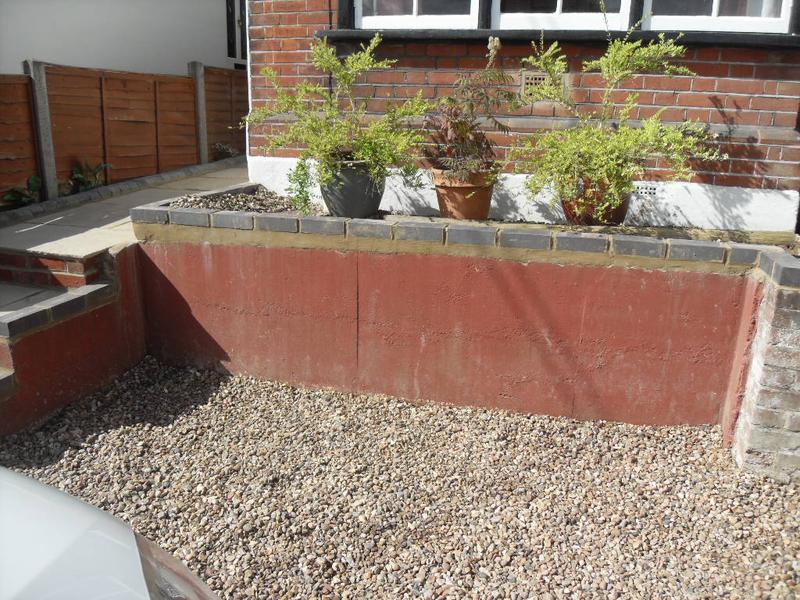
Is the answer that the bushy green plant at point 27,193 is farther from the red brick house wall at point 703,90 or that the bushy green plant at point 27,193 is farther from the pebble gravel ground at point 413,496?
the red brick house wall at point 703,90

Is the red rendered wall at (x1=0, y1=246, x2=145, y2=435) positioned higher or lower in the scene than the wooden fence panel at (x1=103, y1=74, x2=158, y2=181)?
lower

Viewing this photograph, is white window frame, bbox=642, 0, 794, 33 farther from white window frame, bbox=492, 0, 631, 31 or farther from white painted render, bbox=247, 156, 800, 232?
white painted render, bbox=247, 156, 800, 232

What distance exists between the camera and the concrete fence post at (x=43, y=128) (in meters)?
6.81

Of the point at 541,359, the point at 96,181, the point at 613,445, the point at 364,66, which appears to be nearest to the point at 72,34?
the point at 96,181

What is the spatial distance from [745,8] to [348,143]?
9.29 feet

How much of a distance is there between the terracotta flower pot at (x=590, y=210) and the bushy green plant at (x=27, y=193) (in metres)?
5.27

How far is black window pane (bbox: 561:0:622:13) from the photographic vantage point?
15.3 feet

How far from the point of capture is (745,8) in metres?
4.55

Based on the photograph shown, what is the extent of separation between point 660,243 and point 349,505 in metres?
2.22

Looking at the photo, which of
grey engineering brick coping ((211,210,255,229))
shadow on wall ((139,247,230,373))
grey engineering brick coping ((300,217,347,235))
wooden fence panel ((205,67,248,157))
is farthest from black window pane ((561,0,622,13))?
wooden fence panel ((205,67,248,157))

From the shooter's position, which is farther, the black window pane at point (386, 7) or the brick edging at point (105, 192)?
the brick edging at point (105, 192)

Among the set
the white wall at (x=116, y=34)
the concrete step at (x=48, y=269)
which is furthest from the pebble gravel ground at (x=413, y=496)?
the white wall at (x=116, y=34)

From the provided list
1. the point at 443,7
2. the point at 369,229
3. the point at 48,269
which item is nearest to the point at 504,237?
the point at 369,229

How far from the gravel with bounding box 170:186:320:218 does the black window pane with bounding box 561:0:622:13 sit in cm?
242
